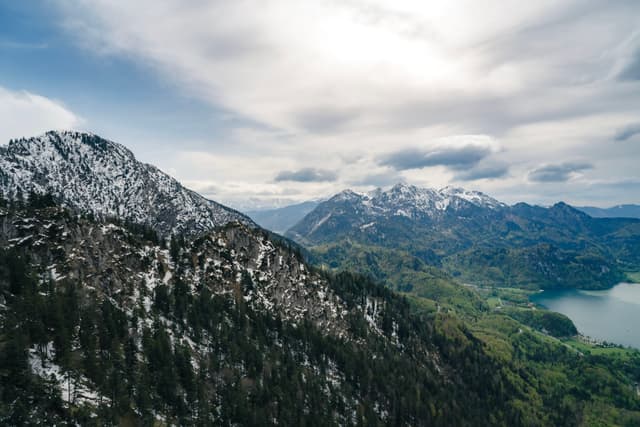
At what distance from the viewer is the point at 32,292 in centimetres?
7331

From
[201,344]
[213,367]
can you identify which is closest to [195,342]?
[201,344]

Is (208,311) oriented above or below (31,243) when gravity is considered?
below

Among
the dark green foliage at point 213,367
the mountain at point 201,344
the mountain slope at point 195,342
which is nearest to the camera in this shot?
the dark green foliage at point 213,367

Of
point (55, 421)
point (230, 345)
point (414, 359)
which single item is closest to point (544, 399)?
point (414, 359)

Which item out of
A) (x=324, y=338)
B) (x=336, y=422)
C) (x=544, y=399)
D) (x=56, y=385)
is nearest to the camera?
(x=56, y=385)

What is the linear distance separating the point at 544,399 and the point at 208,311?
721 ft

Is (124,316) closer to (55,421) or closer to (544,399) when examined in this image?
(55,421)

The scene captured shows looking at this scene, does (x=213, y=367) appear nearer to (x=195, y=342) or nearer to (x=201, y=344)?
(x=201, y=344)

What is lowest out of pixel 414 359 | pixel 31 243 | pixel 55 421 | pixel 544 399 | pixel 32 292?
pixel 544 399

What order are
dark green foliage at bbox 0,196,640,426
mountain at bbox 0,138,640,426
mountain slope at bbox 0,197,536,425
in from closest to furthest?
dark green foliage at bbox 0,196,640,426
mountain at bbox 0,138,640,426
mountain slope at bbox 0,197,536,425

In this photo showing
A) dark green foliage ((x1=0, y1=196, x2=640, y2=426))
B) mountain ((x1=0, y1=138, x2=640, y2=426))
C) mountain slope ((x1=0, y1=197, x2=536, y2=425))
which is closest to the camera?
dark green foliage ((x1=0, y1=196, x2=640, y2=426))

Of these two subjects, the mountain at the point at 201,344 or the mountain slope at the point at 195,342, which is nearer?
the mountain at the point at 201,344

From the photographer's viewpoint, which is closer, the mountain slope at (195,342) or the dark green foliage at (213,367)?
the dark green foliage at (213,367)

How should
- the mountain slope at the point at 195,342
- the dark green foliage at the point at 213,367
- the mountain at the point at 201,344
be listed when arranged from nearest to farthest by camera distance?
the dark green foliage at the point at 213,367
the mountain at the point at 201,344
the mountain slope at the point at 195,342
